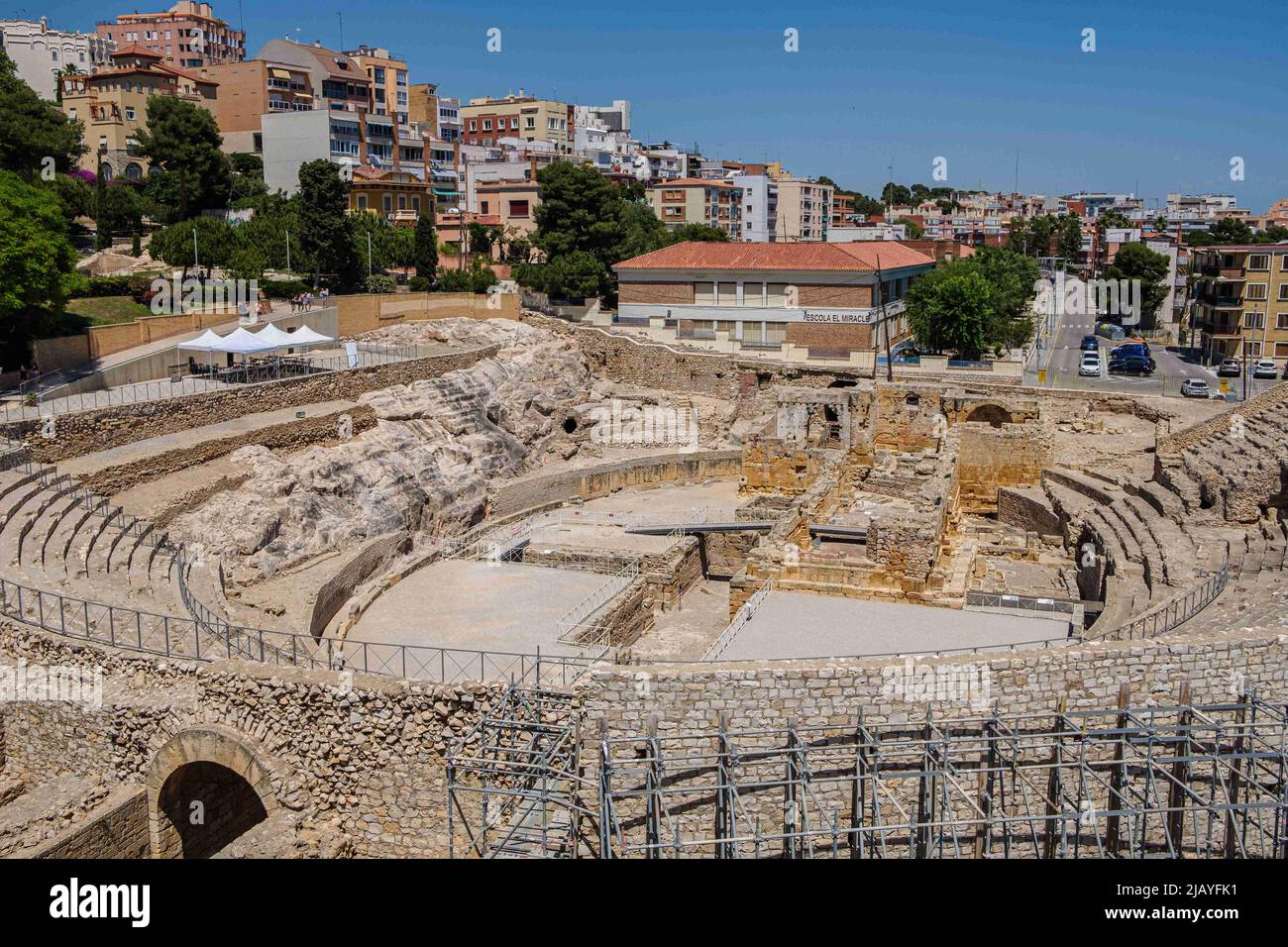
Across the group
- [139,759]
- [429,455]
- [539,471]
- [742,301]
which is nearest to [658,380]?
[742,301]

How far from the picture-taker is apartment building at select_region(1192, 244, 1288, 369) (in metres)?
51.6

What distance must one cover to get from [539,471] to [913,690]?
23.6m

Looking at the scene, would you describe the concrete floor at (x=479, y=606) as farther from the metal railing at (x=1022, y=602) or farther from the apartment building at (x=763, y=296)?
the apartment building at (x=763, y=296)

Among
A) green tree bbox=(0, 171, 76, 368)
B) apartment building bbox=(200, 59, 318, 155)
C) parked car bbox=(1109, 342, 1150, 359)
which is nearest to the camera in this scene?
green tree bbox=(0, 171, 76, 368)

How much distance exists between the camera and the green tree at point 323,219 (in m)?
44.4

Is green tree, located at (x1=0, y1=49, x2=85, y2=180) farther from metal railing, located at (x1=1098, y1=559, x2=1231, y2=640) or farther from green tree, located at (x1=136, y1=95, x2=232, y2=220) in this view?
metal railing, located at (x1=1098, y1=559, x2=1231, y2=640)

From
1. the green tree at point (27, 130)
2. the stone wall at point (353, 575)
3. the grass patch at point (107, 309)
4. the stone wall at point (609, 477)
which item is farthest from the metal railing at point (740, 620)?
the green tree at point (27, 130)

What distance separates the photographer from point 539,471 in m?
35.0

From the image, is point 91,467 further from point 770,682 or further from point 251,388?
point 770,682

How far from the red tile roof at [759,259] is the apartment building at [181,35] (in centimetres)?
7580

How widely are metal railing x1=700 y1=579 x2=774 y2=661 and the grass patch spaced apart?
80.4 feet

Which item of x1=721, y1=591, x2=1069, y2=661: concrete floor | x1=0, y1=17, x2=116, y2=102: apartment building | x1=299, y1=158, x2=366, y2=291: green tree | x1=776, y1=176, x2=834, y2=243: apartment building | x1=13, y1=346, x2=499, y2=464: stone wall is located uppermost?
x1=0, y1=17, x2=116, y2=102: apartment building

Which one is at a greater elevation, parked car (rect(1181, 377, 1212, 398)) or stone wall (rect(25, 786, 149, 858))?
parked car (rect(1181, 377, 1212, 398))

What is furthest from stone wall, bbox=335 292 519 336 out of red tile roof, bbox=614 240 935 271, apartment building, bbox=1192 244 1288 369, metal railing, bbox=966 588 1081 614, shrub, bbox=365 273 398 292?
apartment building, bbox=1192 244 1288 369
